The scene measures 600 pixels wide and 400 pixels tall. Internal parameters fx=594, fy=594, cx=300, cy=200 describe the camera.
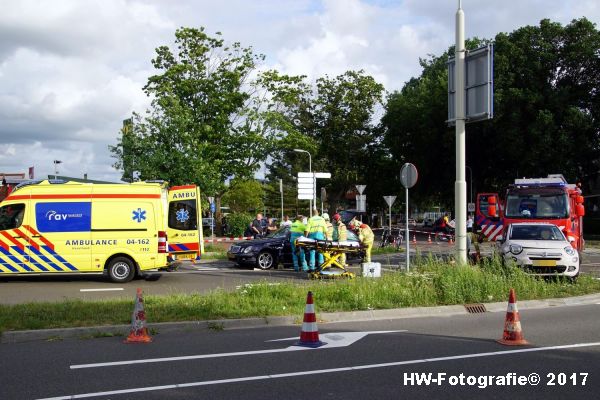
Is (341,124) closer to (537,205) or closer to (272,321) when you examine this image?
(537,205)

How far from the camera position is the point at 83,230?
590 inches

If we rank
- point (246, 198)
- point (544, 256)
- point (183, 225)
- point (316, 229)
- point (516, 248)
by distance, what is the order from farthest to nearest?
point (246, 198) < point (183, 225) < point (316, 229) < point (516, 248) < point (544, 256)

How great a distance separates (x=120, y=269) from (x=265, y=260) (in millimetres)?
5235

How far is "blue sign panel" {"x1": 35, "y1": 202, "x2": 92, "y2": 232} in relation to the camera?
14.9 metres

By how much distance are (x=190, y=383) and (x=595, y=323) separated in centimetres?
690

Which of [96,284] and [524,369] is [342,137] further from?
[524,369]

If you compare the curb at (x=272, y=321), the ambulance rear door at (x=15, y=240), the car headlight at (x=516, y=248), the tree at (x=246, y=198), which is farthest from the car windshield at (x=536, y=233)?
the tree at (x=246, y=198)

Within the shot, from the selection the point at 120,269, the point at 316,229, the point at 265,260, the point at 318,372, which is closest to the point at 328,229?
the point at 316,229

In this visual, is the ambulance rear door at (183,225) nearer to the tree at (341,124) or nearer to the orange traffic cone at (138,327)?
the orange traffic cone at (138,327)

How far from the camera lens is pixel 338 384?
6.00m

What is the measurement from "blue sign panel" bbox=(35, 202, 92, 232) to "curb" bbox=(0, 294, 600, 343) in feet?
22.8

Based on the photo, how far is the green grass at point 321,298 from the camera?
9227 mm

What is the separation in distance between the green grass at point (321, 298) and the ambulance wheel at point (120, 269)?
468 cm

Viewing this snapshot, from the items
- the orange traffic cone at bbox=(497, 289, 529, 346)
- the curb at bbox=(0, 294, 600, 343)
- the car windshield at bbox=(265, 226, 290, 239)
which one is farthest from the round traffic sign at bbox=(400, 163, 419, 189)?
the orange traffic cone at bbox=(497, 289, 529, 346)
